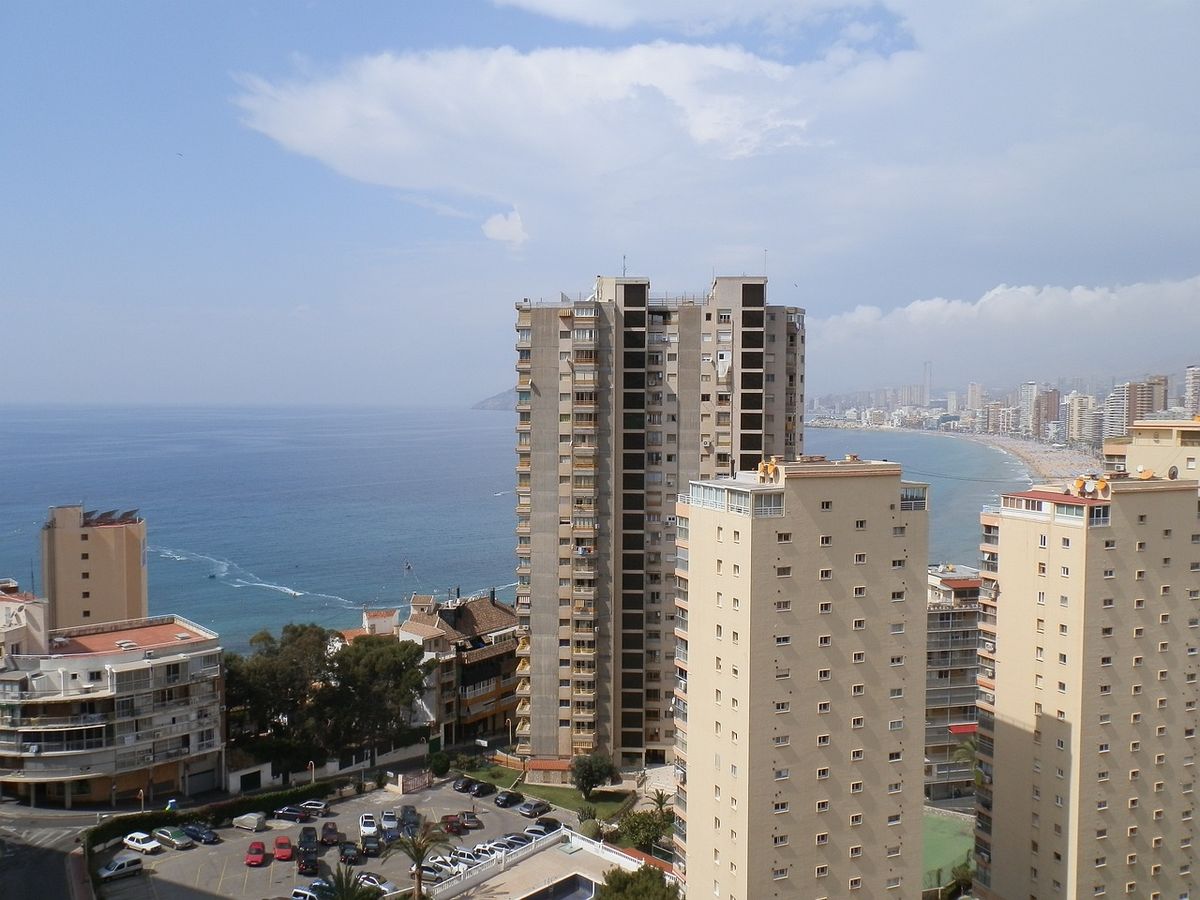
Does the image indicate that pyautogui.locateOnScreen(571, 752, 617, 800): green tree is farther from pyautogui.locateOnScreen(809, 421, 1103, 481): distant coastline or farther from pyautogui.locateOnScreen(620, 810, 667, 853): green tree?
pyautogui.locateOnScreen(809, 421, 1103, 481): distant coastline

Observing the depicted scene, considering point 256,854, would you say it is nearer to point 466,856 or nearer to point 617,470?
point 466,856

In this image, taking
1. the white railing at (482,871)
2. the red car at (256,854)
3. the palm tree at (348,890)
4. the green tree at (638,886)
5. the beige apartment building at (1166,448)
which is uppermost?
the beige apartment building at (1166,448)

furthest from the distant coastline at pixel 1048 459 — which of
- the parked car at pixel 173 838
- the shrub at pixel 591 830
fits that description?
the parked car at pixel 173 838

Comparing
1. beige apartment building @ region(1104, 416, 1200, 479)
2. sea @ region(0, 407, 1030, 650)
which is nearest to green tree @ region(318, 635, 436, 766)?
beige apartment building @ region(1104, 416, 1200, 479)

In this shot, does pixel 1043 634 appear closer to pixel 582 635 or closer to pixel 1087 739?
pixel 1087 739

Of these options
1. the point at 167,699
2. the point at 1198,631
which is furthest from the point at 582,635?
the point at 1198,631

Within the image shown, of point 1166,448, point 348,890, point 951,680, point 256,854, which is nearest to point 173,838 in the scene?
point 256,854

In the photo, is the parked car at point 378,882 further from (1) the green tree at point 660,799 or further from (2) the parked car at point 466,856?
(1) the green tree at point 660,799
